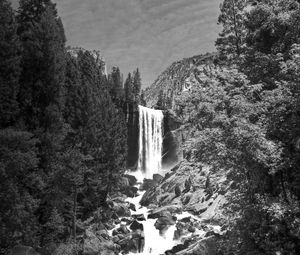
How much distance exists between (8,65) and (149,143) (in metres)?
61.6

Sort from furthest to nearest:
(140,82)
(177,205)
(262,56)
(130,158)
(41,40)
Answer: (140,82) → (130,158) → (177,205) → (41,40) → (262,56)

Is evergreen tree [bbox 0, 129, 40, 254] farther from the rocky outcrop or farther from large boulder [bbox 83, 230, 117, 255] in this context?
the rocky outcrop

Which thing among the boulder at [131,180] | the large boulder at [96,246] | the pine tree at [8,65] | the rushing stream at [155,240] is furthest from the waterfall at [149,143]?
the pine tree at [8,65]

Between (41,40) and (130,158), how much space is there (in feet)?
192

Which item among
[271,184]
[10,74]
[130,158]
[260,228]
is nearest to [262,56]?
[271,184]

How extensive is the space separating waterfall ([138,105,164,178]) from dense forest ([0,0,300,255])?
47.6 meters

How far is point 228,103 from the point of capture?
13.0 meters

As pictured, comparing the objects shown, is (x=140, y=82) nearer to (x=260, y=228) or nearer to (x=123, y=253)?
(x=123, y=253)

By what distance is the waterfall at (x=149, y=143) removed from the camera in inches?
3150

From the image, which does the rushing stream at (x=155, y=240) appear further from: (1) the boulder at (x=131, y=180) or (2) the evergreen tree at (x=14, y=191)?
(1) the boulder at (x=131, y=180)

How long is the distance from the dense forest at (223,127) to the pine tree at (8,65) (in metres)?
0.06

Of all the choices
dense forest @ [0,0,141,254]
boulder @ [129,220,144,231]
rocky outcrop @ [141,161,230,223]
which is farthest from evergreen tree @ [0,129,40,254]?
boulder @ [129,220,144,231]

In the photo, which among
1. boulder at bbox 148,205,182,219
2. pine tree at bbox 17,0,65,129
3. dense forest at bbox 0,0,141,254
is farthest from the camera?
boulder at bbox 148,205,182,219

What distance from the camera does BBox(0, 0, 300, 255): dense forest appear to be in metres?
12.0
